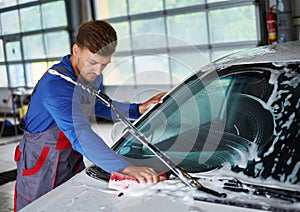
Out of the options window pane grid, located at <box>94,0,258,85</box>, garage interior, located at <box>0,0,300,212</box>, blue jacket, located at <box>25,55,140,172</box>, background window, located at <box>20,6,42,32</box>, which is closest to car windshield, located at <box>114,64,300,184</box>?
blue jacket, located at <box>25,55,140,172</box>

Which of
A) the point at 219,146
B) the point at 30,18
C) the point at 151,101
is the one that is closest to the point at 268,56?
the point at 219,146

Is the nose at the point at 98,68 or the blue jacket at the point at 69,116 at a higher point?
the nose at the point at 98,68

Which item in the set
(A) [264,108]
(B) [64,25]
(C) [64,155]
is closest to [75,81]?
(C) [64,155]

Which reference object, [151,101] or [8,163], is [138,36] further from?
[151,101]

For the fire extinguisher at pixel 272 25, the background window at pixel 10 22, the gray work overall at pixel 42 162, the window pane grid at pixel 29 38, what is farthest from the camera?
the background window at pixel 10 22

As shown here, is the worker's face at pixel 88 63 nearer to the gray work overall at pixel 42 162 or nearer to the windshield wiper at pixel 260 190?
the gray work overall at pixel 42 162

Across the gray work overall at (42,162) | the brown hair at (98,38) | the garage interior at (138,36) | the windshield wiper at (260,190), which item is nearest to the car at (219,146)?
the windshield wiper at (260,190)

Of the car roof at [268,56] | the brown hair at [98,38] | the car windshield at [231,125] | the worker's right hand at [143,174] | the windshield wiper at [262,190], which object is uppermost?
the brown hair at [98,38]

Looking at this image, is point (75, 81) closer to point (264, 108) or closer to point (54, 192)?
point (54, 192)

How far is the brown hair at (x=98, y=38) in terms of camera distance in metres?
1.65

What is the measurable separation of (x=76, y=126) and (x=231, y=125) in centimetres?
70

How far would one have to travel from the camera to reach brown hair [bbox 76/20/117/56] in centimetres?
165

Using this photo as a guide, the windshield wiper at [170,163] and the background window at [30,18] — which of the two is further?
the background window at [30,18]

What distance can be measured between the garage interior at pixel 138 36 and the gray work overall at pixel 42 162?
2134 millimetres
